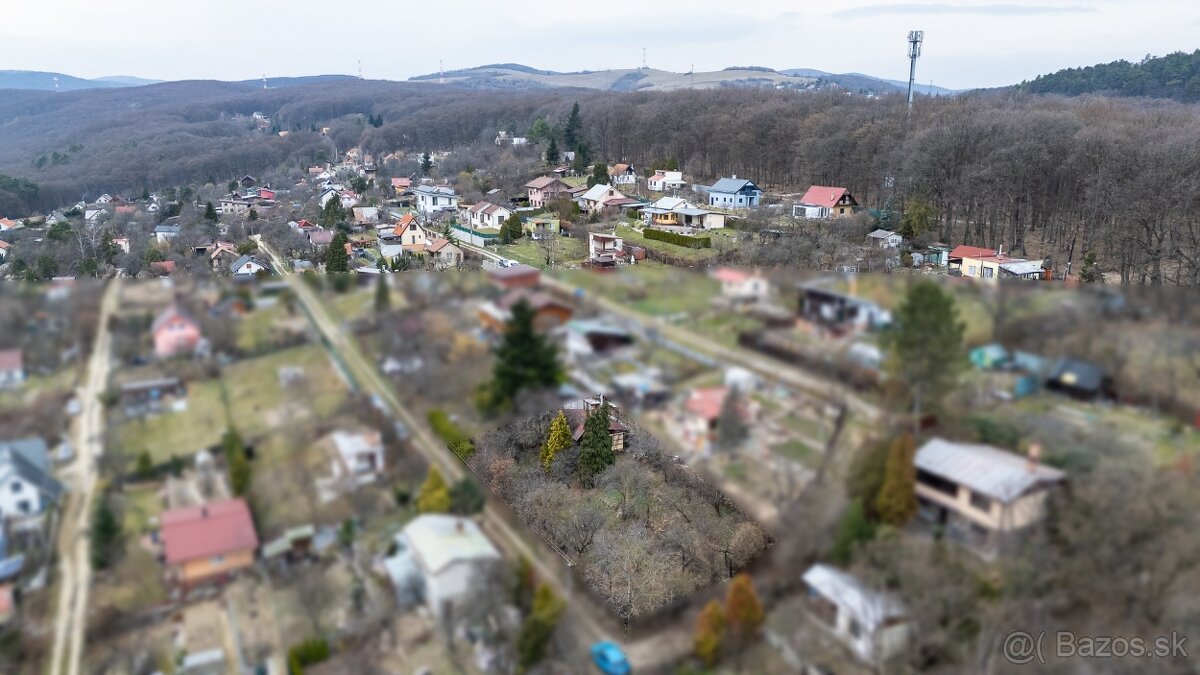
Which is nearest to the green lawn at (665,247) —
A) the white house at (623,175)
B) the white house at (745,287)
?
the white house at (623,175)

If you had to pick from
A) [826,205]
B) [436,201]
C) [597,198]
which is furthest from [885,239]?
[436,201]

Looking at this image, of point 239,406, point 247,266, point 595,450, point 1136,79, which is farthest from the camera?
point 1136,79

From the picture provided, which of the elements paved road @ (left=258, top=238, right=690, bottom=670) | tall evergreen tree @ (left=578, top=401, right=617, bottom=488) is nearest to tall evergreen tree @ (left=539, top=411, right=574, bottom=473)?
tall evergreen tree @ (left=578, top=401, right=617, bottom=488)

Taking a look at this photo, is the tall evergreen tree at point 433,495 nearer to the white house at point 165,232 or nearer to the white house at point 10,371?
the white house at point 10,371

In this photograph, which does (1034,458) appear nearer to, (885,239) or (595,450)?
(595,450)

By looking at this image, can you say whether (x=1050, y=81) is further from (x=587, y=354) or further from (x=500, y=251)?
(x=587, y=354)

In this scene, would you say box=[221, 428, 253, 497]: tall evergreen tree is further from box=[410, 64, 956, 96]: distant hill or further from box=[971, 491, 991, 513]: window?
box=[410, 64, 956, 96]: distant hill

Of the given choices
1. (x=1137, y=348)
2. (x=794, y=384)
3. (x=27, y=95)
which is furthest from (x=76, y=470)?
(x=27, y=95)
